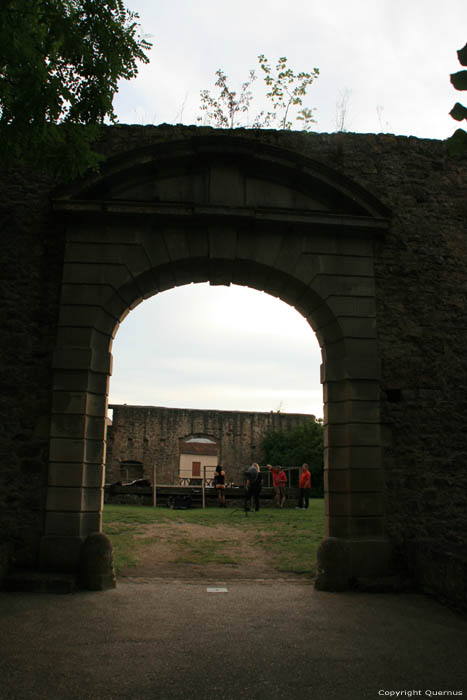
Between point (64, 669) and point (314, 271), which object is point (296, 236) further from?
point (64, 669)

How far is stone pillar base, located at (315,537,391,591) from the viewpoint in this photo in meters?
5.68

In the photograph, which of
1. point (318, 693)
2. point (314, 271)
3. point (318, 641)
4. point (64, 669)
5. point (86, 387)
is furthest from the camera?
point (314, 271)

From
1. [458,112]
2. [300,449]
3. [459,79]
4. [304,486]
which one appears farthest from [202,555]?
[300,449]

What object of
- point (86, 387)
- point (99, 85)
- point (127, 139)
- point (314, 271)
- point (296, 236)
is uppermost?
point (127, 139)

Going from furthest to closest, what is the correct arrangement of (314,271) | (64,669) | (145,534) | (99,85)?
(145,534), (314,271), (99,85), (64,669)

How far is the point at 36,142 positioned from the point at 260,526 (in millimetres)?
8428

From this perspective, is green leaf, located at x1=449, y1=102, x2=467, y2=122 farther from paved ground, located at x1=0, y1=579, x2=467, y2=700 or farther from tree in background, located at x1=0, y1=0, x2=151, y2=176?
tree in background, located at x1=0, y1=0, x2=151, y2=176

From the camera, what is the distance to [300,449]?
82.5ft

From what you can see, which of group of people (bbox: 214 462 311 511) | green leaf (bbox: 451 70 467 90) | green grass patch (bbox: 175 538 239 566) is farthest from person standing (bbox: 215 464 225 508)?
green leaf (bbox: 451 70 467 90)

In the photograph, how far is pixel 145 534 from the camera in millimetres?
9297

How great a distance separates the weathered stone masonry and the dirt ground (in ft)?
3.96

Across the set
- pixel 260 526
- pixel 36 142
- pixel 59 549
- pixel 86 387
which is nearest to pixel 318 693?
pixel 59 549

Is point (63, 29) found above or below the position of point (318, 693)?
above

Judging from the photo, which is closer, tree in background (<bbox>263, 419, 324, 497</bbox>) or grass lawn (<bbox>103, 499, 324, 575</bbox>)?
grass lawn (<bbox>103, 499, 324, 575</bbox>)
